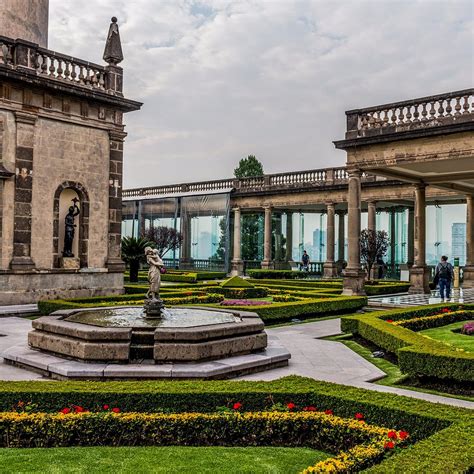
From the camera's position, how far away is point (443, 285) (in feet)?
65.9

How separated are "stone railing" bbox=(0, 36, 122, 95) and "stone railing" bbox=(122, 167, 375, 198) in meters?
17.4

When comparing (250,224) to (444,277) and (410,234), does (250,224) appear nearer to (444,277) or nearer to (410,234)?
(410,234)

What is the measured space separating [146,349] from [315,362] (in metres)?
3.26

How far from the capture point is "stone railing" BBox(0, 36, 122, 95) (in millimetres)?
18297

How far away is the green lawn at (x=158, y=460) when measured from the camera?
5340 millimetres

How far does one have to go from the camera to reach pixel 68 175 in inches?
784

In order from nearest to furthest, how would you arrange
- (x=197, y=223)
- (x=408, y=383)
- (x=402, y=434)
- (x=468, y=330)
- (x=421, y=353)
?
1. (x=402, y=434)
2. (x=421, y=353)
3. (x=408, y=383)
4. (x=468, y=330)
5. (x=197, y=223)

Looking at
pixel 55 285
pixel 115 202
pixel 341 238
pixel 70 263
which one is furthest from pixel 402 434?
pixel 341 238

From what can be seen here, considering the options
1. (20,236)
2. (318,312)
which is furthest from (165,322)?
(20,236)

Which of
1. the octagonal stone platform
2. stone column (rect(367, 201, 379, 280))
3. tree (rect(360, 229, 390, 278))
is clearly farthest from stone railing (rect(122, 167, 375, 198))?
the octagonal stone platform

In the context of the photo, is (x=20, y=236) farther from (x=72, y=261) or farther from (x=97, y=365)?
(x=97, y=365)

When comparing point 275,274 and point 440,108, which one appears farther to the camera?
point 275,274

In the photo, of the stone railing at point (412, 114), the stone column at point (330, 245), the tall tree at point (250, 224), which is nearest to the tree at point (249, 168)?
the tall tree at point (250, 224)

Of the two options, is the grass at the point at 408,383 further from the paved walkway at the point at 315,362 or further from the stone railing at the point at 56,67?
the stone railing at the point at 56,67
